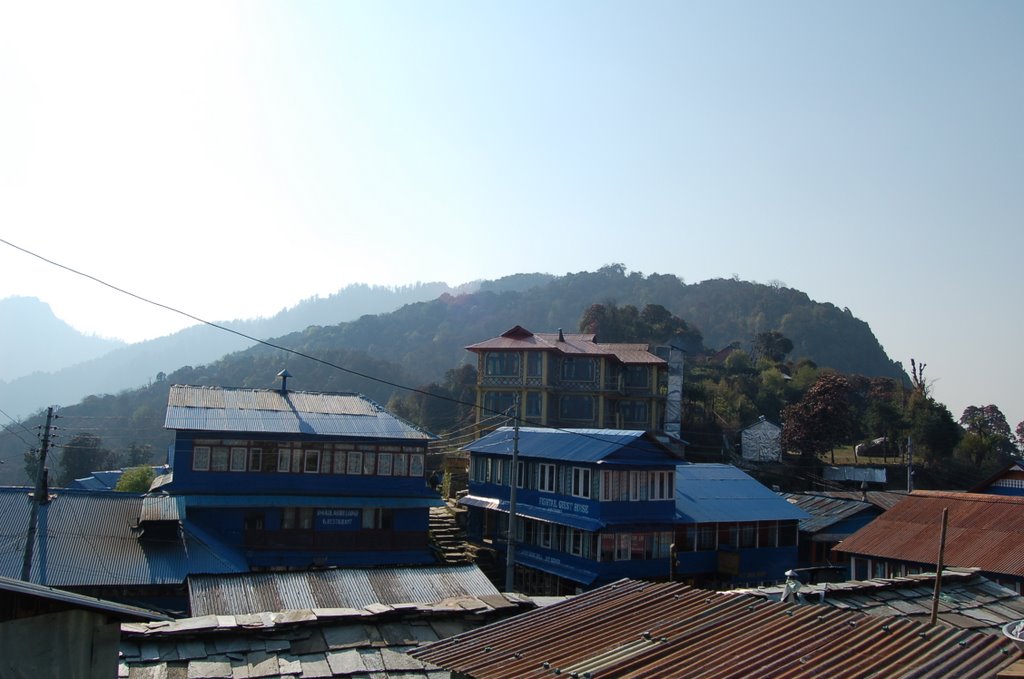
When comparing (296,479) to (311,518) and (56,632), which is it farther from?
(56,632)

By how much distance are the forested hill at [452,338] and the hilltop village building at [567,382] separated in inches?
1359

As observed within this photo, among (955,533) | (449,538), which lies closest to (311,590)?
(955,533)

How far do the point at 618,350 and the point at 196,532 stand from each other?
34.9m

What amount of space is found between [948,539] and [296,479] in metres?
21.6

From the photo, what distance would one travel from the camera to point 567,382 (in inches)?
2052

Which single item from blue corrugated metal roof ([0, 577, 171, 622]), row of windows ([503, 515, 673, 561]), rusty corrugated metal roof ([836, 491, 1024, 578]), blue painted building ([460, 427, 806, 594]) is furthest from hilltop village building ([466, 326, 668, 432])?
blue corrugated metal roof ([0, 577, 171, 622])

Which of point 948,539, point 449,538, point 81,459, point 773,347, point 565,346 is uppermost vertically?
point 773,347

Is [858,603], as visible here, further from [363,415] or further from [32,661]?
[363,415]

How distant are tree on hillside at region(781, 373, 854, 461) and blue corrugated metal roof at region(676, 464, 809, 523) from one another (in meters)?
19.8

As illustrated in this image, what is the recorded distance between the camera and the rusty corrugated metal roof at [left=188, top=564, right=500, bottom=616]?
16516mm

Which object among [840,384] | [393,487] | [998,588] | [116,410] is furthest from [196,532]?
[116,410]

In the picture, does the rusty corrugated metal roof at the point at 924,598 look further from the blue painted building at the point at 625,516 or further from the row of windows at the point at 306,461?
the row of windows at the point at 306,461

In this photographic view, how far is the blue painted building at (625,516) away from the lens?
28.1 meters

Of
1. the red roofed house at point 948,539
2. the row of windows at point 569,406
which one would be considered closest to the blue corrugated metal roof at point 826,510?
the red roofed house at point 948,539
